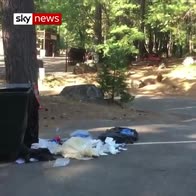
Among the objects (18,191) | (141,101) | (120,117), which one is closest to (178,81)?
(141,101)

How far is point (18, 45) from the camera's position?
13102 millimetres

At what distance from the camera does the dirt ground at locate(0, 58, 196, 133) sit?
44.2 ft

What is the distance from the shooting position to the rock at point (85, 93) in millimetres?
16734

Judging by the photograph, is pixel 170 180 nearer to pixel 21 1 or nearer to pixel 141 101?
pixel 21 1

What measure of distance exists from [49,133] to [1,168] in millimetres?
3874

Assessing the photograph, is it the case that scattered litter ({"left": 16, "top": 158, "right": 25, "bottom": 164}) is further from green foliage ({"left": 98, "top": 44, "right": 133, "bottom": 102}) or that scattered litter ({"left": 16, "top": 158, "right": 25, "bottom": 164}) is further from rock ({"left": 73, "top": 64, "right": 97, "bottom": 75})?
rock ({"left": 73, "top": 64, "right": 97, "bottom": 75})

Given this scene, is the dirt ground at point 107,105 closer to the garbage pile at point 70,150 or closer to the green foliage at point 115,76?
the green foliage at point 115,76

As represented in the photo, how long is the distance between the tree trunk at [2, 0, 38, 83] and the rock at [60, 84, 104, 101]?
3.54 metres

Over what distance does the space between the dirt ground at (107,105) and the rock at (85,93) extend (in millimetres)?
614

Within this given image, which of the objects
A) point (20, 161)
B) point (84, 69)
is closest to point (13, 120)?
point (20, 161)

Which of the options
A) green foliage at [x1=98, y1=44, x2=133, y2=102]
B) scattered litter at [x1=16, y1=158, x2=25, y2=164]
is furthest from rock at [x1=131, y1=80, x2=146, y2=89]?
scattered litter at [x1=16, y1=158, x2=25, y2=164]

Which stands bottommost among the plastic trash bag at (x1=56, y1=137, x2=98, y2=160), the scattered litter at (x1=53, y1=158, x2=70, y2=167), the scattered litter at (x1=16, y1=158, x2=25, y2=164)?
the scattered litter at (x1=53, y1=158, x2=70, y2=167)

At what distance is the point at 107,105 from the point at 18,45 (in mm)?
4035

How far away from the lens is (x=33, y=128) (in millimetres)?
7898
